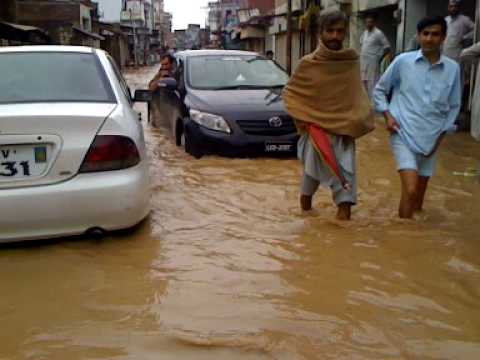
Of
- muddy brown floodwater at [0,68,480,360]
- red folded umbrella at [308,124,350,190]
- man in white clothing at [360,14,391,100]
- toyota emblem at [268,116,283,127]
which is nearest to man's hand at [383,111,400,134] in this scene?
red folded umbrella at [308,124,350,190]

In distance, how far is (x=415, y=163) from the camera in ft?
15.3

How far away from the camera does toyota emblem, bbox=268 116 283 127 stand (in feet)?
24.6

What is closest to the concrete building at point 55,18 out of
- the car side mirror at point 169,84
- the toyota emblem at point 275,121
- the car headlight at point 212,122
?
the car side mirror at point 169,84

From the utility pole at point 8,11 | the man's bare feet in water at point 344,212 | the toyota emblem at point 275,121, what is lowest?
the man's bare feet in water at point 344,212

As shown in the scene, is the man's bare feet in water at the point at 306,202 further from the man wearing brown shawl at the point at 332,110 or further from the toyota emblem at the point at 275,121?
the toyota emblem at the point at 275,121

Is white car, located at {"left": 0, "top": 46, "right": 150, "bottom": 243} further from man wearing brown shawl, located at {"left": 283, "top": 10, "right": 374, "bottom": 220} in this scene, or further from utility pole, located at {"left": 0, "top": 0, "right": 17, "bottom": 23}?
utility pole, located at {"left": 0, "top": 0, "right": 17, "bottom": 23}

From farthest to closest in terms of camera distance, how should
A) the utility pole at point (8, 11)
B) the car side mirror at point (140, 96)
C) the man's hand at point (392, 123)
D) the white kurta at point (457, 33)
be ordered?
the utility pole at point (8, 11), the white kurta at point (457, 33), the car side mirror at point (140, 96), the man's hand at point (392, 123)

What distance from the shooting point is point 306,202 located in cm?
518

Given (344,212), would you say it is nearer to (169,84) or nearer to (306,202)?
(306,202)

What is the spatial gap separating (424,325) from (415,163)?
5.95 ft

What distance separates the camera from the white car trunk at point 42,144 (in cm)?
374

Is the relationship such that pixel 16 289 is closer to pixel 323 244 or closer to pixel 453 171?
pixel 323 244

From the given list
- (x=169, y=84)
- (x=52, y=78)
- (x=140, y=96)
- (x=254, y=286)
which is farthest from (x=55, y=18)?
(x=254, y=286)

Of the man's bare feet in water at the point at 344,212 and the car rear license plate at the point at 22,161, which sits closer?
the car rear license plate at the point at 22,161
